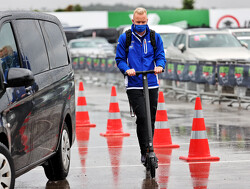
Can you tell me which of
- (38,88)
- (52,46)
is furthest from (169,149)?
(38,88)

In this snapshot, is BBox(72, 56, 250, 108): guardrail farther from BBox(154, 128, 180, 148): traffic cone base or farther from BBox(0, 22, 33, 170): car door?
BBox(0, 22, 33, 170): car door

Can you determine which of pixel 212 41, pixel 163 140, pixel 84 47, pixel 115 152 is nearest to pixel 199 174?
pixel 115 152

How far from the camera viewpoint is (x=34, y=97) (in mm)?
7316

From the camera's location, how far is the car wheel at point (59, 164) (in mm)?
8484

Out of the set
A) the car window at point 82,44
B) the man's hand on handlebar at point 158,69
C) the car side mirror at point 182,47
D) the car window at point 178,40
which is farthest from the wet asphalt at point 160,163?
the car window at point 82,44

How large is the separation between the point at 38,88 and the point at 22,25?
0.65 metres

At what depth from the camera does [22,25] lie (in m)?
7.62

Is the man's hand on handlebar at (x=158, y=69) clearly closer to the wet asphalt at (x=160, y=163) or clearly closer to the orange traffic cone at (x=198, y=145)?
the wet asphalt at (x=160, y=163)

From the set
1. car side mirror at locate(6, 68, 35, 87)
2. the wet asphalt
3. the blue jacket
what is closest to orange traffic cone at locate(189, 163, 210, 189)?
the wet asphalt

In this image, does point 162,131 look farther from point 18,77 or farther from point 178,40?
point 178,40

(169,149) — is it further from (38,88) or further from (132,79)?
(38,88)

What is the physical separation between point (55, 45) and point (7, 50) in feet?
6.17

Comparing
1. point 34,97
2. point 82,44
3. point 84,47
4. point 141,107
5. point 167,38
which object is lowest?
point 84,47

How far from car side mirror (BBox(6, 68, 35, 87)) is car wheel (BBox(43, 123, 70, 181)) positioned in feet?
6.50
